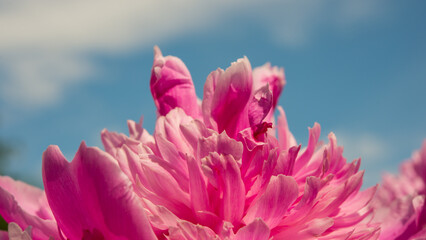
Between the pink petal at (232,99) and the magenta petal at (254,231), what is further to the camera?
the pink petal at (232,99)

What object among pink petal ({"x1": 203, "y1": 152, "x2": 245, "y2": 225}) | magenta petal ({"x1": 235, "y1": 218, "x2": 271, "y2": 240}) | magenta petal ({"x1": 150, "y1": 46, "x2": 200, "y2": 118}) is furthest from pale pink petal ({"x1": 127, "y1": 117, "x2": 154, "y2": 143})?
magenta petal ({"x1": 235, "y1": 218, "x2": 271, "y2": 240})

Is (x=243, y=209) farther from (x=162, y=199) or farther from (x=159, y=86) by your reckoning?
(x=159, y=86)

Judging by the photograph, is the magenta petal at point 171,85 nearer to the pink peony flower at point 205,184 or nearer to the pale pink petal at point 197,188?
the pink peony flower at point 205,184

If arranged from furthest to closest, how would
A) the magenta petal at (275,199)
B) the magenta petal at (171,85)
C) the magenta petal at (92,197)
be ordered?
the magenta petal at (171,85) < the magenta petal at (275,199) < the magenta petal at (92,197)

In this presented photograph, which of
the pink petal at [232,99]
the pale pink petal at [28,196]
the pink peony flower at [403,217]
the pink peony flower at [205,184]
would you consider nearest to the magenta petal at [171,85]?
the pink peony flower at [205,184]

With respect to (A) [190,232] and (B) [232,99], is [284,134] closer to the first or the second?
(B) [232,99]

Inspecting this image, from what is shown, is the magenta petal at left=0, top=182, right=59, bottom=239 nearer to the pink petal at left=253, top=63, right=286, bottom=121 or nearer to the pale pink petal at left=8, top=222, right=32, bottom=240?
the pale pink petal at left=8, top=222, right=32, bottom=240

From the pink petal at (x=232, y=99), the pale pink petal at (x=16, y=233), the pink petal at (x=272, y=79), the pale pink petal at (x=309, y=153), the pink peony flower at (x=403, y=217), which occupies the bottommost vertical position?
the pale pink petal at (x=16, y=233)

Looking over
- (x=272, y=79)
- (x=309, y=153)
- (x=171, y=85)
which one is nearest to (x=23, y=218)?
(x=171, y=85)
